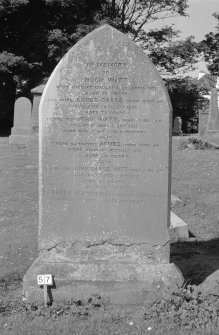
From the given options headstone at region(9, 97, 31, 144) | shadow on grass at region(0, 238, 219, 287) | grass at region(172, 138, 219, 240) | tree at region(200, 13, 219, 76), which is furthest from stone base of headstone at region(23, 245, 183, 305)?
tree at region(200, 13, 219, 76)

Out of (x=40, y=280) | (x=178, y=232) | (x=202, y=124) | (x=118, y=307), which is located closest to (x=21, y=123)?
(x=202, y=124)

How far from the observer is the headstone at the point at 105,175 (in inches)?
180

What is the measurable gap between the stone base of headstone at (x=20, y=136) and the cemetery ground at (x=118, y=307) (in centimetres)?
794

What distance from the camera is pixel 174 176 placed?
37.8 ft

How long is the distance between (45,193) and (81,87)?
3.46ft

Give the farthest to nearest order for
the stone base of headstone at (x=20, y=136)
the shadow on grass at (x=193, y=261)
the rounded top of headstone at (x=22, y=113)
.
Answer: the rounded top of headstone at (x=22, y=113), the stone base of headstone at (x=20, y=136), the shadow on grass at (x=193, y=261)

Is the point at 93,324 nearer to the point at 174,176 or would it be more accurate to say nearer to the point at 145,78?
the point at 145,78

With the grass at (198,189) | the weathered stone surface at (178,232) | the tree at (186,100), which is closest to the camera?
the weathered stone surface at (178,232)

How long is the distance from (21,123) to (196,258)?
14.1m

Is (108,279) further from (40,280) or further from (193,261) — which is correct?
(193,261)

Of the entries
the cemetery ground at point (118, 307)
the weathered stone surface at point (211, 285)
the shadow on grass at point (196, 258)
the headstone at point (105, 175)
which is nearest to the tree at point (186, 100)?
the cemetery ground at point (118, 307)

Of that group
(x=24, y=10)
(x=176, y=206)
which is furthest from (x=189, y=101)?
(x=176, y=206)

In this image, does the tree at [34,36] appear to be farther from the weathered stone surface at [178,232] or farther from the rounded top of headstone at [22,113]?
the weathered stone surface at [178,232]

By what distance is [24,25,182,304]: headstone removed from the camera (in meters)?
4.58
